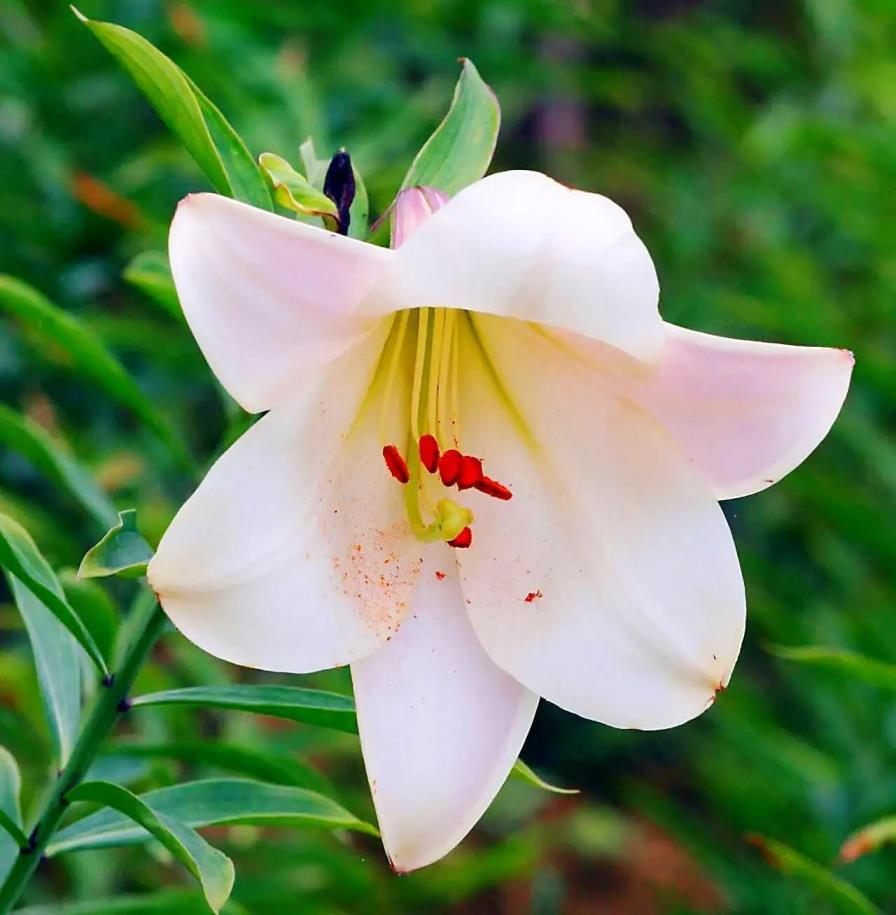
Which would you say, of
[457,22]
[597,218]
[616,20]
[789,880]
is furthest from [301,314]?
[616,20]

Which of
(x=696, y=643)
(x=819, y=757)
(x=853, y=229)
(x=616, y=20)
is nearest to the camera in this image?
(x=696, y=643)

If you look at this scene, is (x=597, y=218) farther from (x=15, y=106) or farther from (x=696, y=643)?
(x=15, y=106)

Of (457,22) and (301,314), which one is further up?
(301,314)

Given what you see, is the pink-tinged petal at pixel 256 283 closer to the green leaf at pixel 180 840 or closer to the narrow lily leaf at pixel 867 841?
the green leaf at pixel 180 840

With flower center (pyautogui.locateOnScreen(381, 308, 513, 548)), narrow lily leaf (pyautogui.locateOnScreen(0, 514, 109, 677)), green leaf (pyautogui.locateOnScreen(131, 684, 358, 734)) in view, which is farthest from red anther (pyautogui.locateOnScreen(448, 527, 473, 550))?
narrow lily leaf (pyautogui.locateOnScreen(0, 514, 109, 677))

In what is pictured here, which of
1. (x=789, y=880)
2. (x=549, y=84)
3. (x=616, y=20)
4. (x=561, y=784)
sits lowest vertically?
(x=561, y=784)

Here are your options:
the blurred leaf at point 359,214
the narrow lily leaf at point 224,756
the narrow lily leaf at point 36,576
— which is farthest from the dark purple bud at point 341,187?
the narrow lily leaf at point 224,756

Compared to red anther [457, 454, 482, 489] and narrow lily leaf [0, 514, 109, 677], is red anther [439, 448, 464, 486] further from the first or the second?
narrow lily leaf [0, 514, 109, 677]
